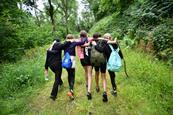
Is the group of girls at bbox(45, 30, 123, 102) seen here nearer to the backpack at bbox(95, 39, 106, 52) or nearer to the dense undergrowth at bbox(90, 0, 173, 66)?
the backpack at bbox(95, 39, 106, 52)

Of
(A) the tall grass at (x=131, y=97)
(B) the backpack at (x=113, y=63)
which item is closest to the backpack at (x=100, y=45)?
(B) the backpack at (x=113, y=63)

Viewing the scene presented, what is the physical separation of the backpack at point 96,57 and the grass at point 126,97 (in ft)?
4.42

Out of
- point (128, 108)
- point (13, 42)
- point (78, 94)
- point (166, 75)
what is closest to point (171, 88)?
point (166, 75)

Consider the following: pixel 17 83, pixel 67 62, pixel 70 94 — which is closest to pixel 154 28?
pixel 67 62

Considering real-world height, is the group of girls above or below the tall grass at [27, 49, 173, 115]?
above

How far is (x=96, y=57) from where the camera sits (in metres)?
9.48

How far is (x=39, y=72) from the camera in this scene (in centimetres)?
1424

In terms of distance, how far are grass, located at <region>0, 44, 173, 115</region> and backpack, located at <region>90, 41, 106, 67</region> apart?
135 centimetres

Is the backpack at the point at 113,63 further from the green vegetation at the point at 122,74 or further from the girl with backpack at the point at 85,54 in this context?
the green vegetation at the point at 122,74

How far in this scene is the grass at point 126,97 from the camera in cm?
916

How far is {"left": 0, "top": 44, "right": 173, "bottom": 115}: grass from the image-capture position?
9.16m

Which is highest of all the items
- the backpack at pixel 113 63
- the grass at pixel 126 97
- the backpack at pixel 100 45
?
the backpack at pixel 100 45

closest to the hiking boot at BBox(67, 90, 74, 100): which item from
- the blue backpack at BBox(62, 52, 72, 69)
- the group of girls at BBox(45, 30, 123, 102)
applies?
the group of girls at BBox(45, 30, 123, 102)

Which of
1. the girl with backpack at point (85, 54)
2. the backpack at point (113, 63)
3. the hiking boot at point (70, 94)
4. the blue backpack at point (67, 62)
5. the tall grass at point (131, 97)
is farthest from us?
the hiking boot at point (70, 94)
